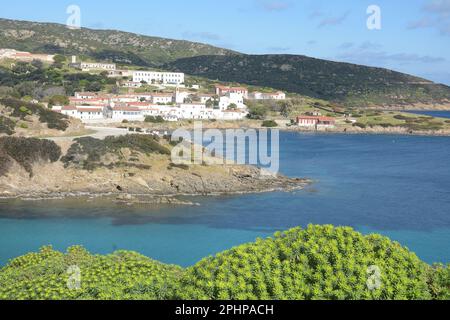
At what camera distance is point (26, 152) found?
32406mm

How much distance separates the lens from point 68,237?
23.1m

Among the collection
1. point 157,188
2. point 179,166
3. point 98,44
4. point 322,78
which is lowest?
point 157,188

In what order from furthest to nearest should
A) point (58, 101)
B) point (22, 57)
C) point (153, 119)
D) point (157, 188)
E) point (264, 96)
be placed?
1. point (22, 57)
2. point (264, 96)
3. point (153, 119)
4. point (58, 101)
5. point (157, 188)

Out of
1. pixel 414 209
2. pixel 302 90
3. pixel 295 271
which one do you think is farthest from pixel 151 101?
pixel 295 271

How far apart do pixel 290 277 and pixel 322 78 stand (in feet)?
446

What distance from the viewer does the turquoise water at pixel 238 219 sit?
2238 centimetres

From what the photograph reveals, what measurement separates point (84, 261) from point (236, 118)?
6403cm

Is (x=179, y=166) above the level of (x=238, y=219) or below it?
above

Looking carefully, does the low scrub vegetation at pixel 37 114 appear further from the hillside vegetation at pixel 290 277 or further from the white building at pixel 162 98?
the hillside vegetation at pixel 290 277

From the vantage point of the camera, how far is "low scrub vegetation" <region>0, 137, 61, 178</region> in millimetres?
31605

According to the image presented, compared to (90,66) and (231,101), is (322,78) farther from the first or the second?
(90,66)

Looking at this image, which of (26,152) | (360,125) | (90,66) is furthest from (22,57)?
(26,152)

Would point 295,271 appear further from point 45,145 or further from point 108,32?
point 108,32

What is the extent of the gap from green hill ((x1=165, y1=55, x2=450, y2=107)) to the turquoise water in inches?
3332
